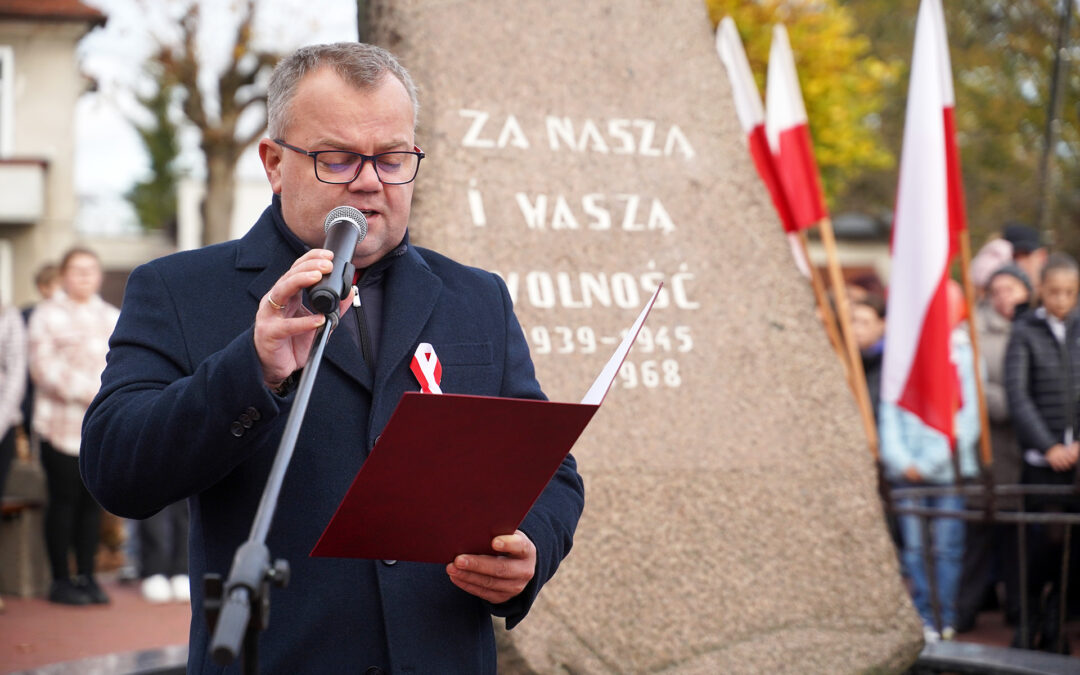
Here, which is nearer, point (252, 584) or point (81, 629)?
point (252, 584)

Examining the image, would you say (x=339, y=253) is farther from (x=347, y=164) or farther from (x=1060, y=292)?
(x=1060, y=292)

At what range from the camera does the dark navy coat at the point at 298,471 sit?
1989mm

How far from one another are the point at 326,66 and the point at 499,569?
0.88 metres

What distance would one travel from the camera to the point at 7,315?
690 cm

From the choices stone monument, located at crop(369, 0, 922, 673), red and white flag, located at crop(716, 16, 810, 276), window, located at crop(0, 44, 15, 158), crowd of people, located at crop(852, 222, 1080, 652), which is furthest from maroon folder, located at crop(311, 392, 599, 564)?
window, located at crop(0, 44, 15, 158)

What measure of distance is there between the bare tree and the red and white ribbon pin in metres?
15.5

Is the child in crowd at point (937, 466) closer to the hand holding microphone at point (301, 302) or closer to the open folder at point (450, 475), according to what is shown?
the open folder at point (450, 475)

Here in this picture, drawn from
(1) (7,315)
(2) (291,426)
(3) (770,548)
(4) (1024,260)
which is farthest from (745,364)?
(4) (1024,260)

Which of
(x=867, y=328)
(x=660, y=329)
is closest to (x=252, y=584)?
(x=660, y=329)

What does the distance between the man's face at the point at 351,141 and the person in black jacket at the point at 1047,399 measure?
497 cm

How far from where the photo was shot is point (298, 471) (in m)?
2.12

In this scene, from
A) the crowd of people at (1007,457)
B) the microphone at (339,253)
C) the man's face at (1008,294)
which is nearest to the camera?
the microphone at (339,253)

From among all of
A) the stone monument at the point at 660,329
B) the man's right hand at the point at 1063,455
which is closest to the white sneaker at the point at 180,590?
the stone monument at the point at 660,329

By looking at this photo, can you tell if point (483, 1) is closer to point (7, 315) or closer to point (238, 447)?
point (238, 447)
